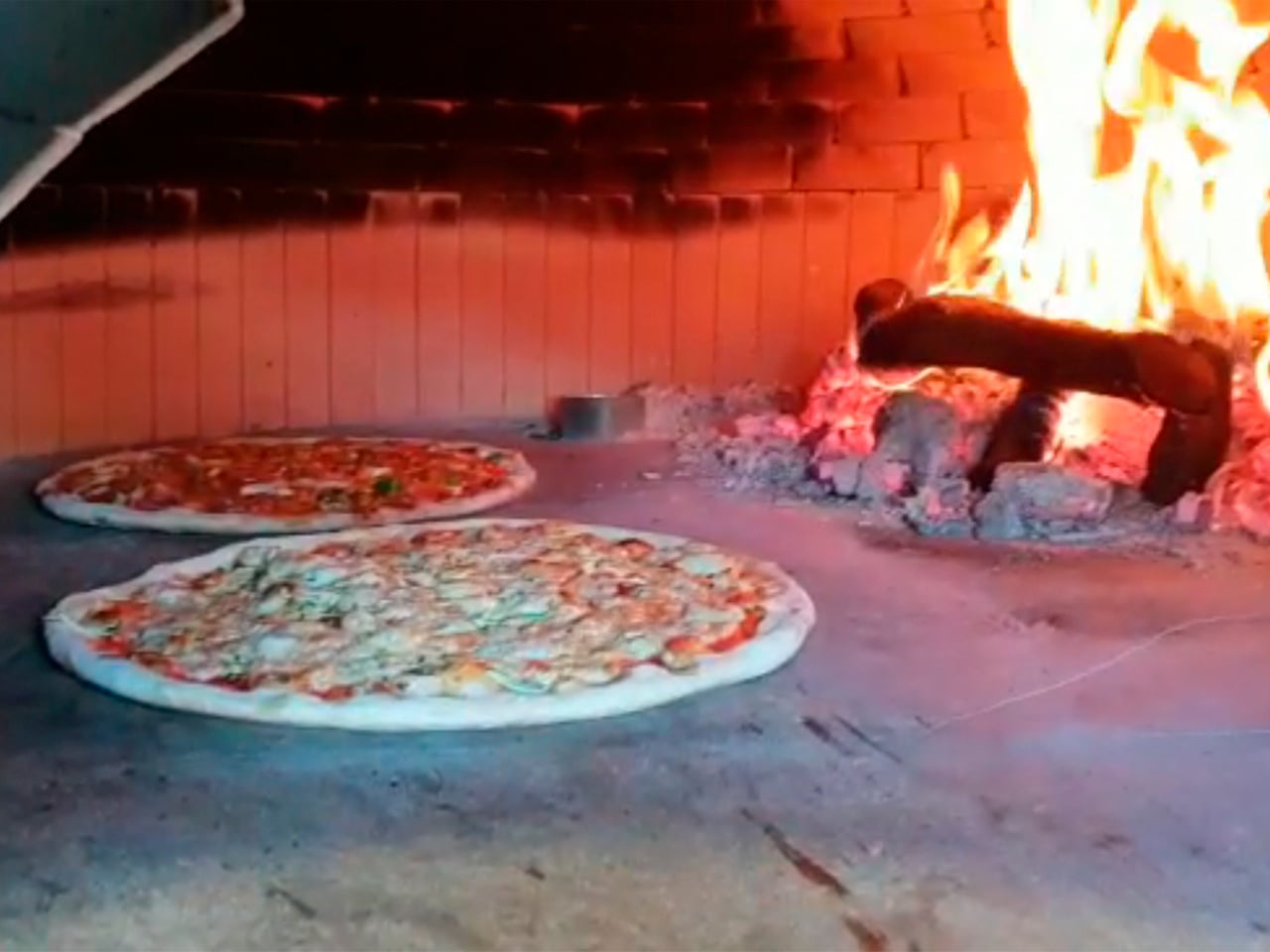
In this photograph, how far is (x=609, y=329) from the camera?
370 cm

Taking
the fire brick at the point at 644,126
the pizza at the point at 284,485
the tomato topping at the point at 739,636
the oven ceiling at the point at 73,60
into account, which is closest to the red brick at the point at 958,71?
the fire brick at the point at 644,126

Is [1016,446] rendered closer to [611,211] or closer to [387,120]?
[611,211]

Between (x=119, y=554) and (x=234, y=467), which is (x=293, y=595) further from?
(x=234, y=467)

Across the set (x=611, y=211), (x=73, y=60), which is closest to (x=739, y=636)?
(x=73, y=60)

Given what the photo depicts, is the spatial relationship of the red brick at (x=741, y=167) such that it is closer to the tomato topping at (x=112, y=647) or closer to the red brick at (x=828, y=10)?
the red brick at (x=828, y=10)

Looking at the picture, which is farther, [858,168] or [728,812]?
[858,168]

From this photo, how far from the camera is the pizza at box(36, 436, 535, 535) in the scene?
2596 millimetres

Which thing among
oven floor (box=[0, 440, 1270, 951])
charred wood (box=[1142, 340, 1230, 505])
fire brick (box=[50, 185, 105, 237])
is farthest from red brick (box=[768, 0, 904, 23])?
oven floor (box=[0, 440, 1270, 951])

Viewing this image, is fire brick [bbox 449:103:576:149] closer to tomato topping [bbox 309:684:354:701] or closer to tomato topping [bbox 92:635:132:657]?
tomato topping [bbox 92:635:132:657]

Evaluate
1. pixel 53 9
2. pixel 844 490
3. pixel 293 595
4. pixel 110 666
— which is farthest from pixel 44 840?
pixel 844 490

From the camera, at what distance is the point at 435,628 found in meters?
1.98

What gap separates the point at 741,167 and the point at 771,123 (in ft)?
0.35

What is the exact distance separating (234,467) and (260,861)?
60.7 inches

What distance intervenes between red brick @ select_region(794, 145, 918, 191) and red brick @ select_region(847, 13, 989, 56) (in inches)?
7.9
